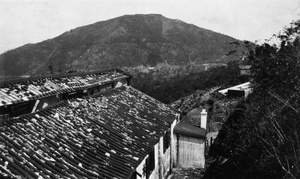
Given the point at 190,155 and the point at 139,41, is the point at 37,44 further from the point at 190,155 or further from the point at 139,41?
the point at 190,155

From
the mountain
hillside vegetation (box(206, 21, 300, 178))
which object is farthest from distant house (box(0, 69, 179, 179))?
the mountain

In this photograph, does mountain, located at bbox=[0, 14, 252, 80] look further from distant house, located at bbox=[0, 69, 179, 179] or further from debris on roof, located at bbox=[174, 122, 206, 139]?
distant house, located at bbox=[0, 69, 179, 179]

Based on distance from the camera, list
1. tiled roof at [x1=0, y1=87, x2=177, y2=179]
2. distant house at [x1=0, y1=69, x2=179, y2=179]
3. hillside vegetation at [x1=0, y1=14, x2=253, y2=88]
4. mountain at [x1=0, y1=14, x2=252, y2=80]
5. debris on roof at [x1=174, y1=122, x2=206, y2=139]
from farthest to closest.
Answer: mountain at [x1=0, y1=14, x2=252, y2=80]
hillside vegetation at [x1=0, y1=14, x2=253, y2=88]
debris on roof at [x1=174, y1=122, x2=206, y2=139]
distant house at [x1=0, y1=69, x2=179, y2=179]
tiled roof at [x1=0, y1=87, x2=177, y2=179]

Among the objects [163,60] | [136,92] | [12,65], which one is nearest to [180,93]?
[136,92]

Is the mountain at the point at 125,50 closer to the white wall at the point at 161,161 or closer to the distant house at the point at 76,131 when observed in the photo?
the white wall at the point at 161,161

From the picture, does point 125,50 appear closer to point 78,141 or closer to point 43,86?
point 43,86

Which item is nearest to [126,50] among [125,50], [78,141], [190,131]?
[125,50]

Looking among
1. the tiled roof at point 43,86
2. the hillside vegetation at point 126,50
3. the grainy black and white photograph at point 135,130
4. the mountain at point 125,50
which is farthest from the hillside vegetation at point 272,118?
the mountain at point 125,50
